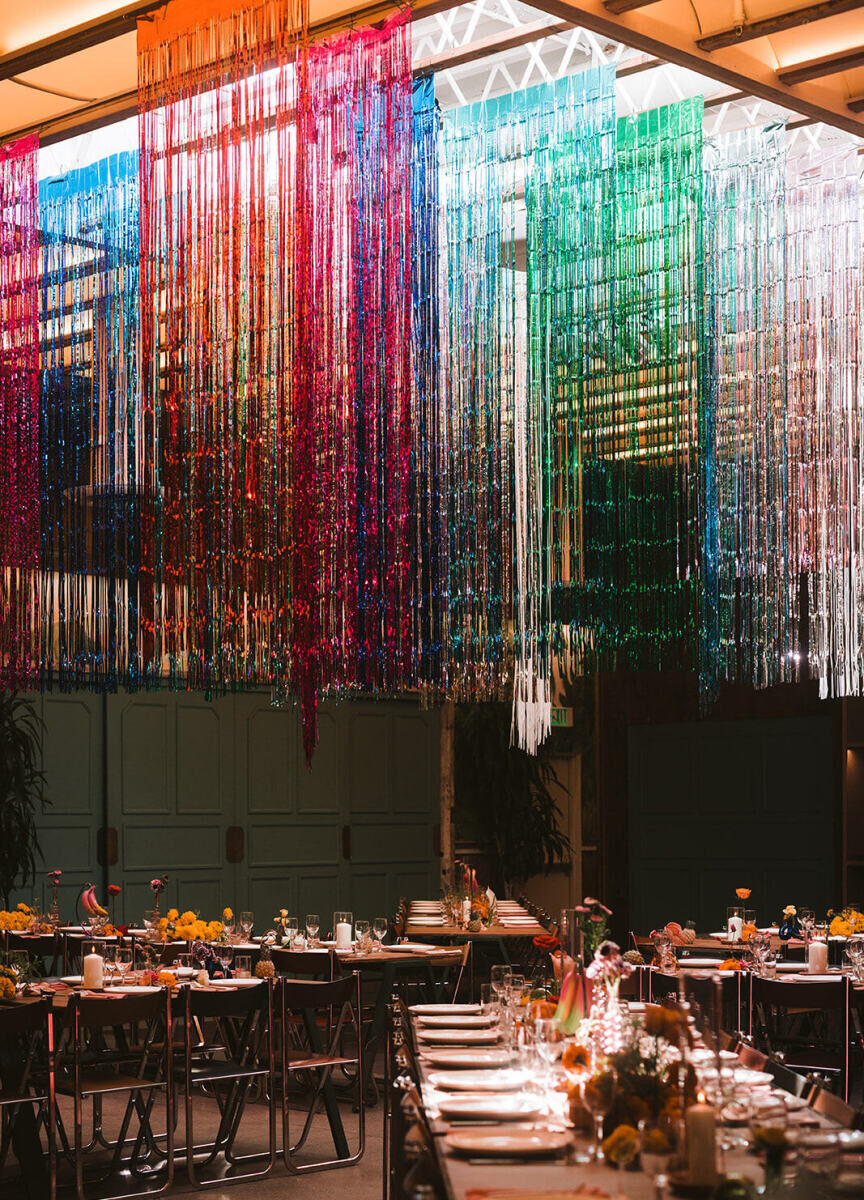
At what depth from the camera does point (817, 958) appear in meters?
7.35

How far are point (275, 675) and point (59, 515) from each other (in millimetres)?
1856

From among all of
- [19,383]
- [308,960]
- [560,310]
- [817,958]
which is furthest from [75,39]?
[817,958]

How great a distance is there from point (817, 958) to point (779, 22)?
4.25 m

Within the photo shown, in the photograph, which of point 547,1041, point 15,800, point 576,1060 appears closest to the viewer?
point 576,1060

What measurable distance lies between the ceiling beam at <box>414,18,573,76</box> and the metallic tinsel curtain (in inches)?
34.7

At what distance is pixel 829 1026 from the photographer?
9.59 m

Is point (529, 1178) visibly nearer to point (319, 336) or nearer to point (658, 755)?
point (319, 336)

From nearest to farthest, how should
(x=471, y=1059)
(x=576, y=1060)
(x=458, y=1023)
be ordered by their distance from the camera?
(x=576, y=1060) < (x=471, y=1059) < (x=458, y=1023)

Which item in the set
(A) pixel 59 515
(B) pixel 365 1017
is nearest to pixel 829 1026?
(B) pixel 365 1017

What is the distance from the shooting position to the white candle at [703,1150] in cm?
280

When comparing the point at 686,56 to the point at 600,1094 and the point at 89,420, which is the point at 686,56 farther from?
the point at 600,1094

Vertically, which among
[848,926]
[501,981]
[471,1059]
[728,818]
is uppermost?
[501,981]

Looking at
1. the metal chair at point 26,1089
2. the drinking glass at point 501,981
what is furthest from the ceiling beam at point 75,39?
the metal chair at point 26,1089

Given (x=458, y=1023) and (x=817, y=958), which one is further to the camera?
(x=817, y=958)
